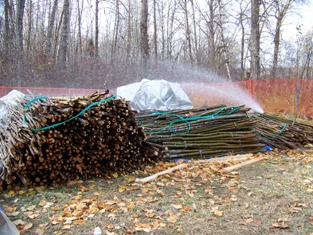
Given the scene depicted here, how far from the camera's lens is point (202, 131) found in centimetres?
611

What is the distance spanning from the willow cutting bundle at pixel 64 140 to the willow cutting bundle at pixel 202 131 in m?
1.08

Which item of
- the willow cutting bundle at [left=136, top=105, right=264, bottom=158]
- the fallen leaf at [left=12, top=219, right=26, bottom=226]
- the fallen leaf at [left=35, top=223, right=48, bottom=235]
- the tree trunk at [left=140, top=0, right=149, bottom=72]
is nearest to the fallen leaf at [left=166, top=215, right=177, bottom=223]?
the fallen leaf at [left=35, top=223, right=48, bottom=235]

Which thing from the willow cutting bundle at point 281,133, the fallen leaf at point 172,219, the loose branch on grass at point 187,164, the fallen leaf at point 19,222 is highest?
the willow cutting bundle at point 281,133

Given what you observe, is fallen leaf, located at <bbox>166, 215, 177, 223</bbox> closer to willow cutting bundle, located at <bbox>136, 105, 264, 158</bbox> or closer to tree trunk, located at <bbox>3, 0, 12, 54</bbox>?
willow cutting bundle, located at <bbox>136, 105, 264, 158</bbox>

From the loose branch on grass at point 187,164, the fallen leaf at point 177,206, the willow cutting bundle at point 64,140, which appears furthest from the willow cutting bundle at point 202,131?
the fallen leaf at point 177,206

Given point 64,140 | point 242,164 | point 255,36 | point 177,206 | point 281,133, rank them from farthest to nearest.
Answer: point 255,36
point 281,133
point 242,164
point 64,140
point 177,206

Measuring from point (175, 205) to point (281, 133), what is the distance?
4507 mm

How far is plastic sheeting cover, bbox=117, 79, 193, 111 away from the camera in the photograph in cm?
860

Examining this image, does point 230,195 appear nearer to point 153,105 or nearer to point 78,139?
point 78,139

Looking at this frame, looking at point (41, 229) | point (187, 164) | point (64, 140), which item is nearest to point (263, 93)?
point (187, 164)

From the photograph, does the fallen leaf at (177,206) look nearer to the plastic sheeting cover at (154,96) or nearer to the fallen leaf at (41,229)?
the fallen leaf at (41,229)

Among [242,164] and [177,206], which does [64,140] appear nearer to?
[177,206]

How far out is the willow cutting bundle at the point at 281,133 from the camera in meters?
7.03

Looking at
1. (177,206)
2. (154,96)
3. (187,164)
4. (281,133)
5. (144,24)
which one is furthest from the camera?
(144,24)
